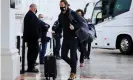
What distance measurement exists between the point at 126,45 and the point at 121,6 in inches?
84.4

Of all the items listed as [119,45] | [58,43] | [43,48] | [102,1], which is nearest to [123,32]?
[119,45]

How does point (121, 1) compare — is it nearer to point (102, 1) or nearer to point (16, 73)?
point (102, 1)

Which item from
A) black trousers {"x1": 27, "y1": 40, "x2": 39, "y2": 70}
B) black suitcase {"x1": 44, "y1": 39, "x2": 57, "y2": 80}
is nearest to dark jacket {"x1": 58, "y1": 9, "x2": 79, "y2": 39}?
black suitcase {"x1": 44, "y1": 39, "x2": 57, "y2": 80}

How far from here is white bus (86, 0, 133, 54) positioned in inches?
770

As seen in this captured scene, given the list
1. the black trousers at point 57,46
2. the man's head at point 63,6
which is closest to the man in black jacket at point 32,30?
the man's head at point 63,6

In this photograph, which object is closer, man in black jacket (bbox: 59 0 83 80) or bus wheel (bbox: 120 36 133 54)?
man in black jacket (bbox: 59 0 83 80)

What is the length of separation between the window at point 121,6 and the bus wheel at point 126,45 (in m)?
1.44

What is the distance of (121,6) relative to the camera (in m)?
20.2

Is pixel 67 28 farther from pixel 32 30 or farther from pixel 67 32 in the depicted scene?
pixel 32 30

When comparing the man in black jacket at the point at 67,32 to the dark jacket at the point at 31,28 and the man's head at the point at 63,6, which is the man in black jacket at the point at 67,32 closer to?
the man's head at the point at 63,6

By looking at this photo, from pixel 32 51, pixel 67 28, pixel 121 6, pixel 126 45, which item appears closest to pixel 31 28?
pixel 32 51

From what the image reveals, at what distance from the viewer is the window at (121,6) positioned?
19875mm

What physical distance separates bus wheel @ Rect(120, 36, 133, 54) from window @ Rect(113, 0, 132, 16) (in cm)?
144

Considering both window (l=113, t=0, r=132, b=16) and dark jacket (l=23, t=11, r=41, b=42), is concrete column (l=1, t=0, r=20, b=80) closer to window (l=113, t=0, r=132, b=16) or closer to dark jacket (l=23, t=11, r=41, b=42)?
dark jacket (l=23, t=11, r=41, b=42)
